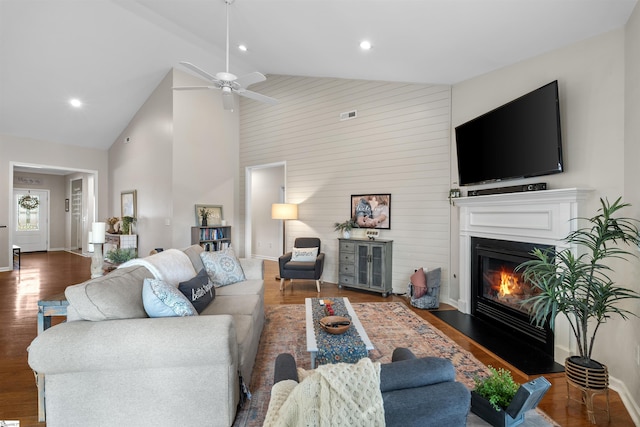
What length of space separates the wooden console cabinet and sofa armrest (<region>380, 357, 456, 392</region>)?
3.70 metres

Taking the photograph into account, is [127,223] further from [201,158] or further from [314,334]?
[314,334]

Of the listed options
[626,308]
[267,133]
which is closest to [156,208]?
[267,133]

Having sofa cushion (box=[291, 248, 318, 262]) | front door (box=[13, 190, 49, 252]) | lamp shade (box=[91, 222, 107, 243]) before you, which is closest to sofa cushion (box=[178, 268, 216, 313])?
lamp shade (box=[91, 222, 107, 243])

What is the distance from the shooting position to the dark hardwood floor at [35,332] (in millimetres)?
2006

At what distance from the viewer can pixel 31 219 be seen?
31.1ft

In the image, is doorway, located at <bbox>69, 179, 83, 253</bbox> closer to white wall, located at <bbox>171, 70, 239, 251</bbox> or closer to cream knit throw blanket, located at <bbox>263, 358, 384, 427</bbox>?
white wall, located at <bbox>171, 70, 239, 251</bbox>

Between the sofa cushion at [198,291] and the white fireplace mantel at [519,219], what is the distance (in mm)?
3095

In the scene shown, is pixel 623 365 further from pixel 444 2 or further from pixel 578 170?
pixel 444 2

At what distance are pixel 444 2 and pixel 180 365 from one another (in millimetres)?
3382

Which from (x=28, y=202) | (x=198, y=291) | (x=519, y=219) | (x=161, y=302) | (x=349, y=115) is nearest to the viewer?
(x=161, y=302)

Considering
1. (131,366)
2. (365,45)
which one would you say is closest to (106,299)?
(131,366)

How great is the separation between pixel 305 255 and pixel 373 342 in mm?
2480

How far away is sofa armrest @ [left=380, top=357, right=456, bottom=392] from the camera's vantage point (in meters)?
1.02

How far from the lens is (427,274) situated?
4.30m
